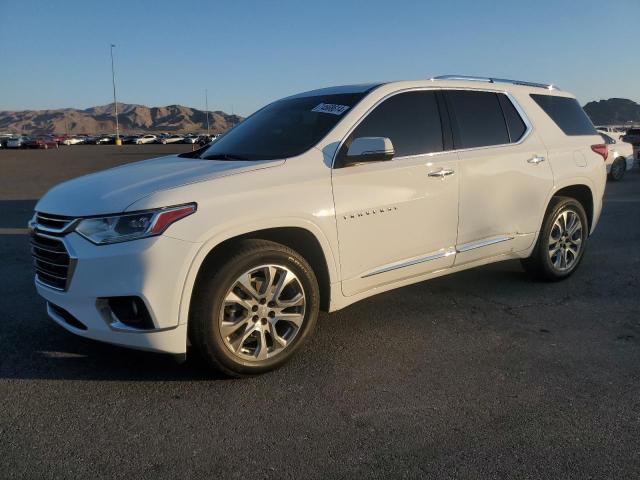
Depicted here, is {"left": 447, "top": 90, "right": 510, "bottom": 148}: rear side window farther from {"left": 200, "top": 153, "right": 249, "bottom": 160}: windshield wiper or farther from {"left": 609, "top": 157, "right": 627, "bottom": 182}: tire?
{"left": 609, "top": 157, "right": 627, "bottom": 182}: tire

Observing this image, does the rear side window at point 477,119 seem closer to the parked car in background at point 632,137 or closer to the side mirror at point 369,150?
the side mirror at point 369,150

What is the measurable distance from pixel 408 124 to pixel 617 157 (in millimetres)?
13656

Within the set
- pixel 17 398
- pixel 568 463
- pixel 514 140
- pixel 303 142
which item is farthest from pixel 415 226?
pixel 17 398

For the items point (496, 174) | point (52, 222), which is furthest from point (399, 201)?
point (52, 222)

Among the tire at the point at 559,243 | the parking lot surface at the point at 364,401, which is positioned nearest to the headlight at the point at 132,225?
Result: the parking lot surface at the point at 364,401

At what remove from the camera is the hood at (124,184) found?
3070 millimetres

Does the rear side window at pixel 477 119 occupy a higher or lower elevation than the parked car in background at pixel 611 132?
higher

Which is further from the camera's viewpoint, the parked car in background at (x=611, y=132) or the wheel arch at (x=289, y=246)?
the parked car in background at (x=611, y=132)

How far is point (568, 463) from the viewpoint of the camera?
8.14ft

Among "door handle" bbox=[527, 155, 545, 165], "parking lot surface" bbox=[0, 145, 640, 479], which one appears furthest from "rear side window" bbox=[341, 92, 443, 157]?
"parking lot surface" bbox=[0, 145, 640, 479]

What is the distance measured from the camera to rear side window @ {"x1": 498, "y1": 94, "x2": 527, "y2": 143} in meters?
4.83

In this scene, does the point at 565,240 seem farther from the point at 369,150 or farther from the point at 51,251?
the point at 51,251

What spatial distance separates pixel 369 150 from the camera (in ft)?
11.7

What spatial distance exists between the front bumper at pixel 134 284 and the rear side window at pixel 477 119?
8.09 ft
